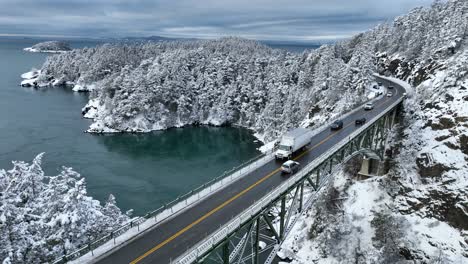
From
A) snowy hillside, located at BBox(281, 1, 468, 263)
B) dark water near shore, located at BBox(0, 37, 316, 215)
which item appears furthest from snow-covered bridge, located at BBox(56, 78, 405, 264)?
dark water near shore, located at BBox(0, 37, 316, 215)

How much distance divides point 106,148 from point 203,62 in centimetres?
6402

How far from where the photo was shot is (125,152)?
83.4 m

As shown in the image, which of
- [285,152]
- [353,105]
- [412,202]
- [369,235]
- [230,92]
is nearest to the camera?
[285,152]

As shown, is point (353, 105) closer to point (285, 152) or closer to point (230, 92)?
point (285, 152)

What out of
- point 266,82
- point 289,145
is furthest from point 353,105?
point 266,82

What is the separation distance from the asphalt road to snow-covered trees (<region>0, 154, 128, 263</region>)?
662 cm

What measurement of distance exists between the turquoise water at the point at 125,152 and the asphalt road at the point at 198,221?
2584cm

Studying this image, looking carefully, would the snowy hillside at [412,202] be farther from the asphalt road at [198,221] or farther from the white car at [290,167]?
the white car at [290,167]

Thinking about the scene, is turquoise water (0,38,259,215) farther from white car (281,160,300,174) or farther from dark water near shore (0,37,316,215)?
white car (281,160,300,174)

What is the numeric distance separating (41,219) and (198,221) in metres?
12.4

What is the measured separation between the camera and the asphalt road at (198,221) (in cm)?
2145

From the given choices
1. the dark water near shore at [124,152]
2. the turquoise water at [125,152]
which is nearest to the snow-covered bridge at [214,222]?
the dark water near shore at [124,152]

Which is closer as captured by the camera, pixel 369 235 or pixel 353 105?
pixel 369 235

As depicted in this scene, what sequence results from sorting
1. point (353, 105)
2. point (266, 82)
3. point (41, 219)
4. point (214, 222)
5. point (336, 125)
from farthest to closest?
point (266, 82) < point (353, 105) < point (336, 125) < point (41, 219) < point (214, 222)
